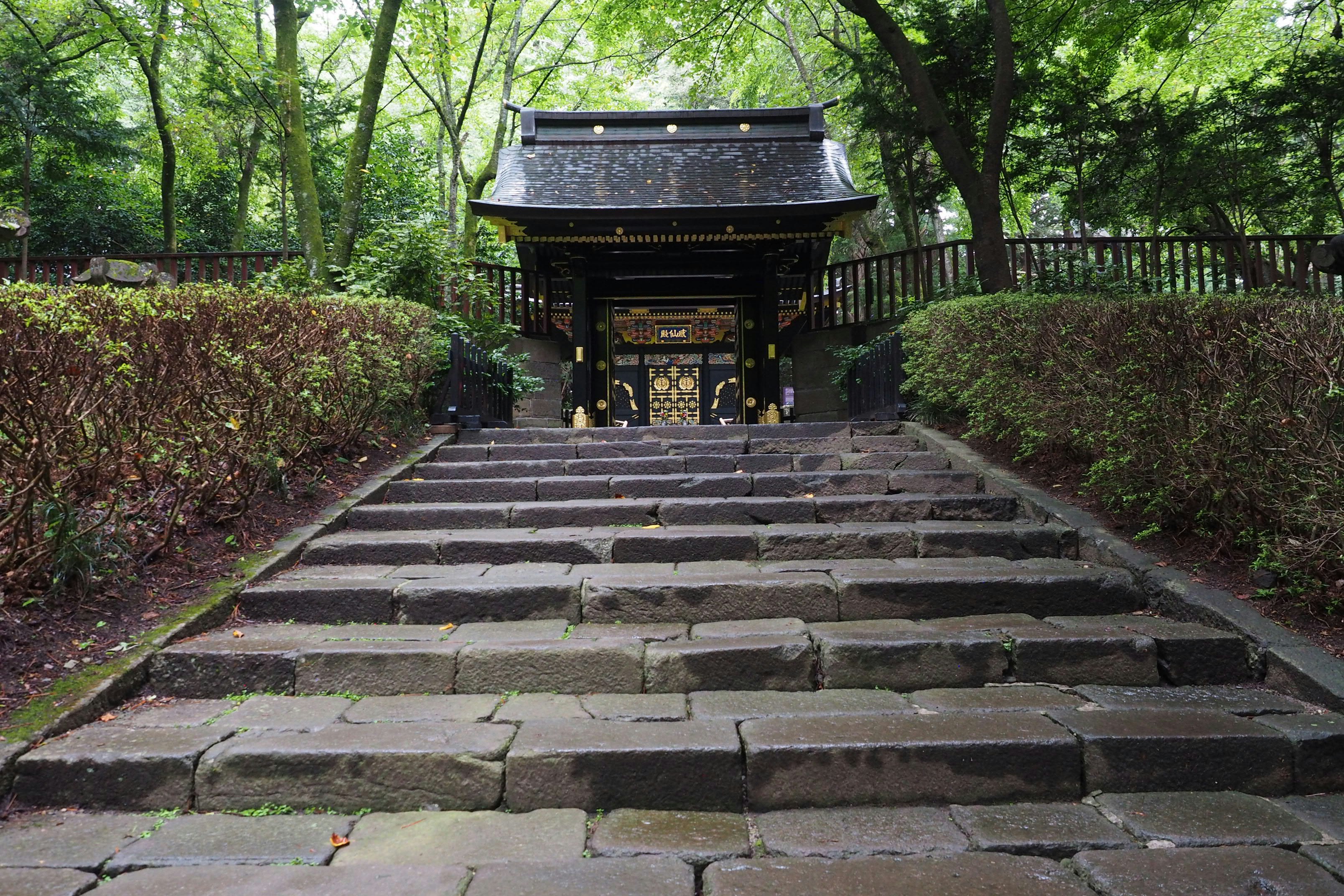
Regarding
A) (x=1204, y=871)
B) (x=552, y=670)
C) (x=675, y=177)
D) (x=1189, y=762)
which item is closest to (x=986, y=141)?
(x=675, y=177)

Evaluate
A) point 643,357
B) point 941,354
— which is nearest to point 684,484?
point 941,354

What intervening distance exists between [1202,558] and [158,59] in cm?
1697

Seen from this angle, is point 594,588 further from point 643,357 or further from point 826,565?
point 643,357

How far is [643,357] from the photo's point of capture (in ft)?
45.9

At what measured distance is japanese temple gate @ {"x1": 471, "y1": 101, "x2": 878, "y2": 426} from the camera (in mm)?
9461

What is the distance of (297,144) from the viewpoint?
378 inches

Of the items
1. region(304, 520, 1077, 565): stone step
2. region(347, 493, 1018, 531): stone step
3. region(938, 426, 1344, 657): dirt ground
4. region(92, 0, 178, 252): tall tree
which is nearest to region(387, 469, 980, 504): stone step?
region(347, 493, 1018, 531): stone step

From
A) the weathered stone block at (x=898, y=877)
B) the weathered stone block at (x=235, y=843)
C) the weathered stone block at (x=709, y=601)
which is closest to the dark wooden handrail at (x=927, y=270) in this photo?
the weathered stone block at (x=709, y=601)

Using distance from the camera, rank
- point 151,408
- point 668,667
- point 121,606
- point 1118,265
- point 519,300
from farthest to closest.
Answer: point 519,300 < point 1118,265 < point 151,408 < point 121,606 < point 668,667

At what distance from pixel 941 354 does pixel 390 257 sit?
6.72m

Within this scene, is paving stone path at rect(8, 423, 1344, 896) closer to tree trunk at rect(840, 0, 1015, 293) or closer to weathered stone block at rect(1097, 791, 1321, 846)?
weathered stone block at rect(1097, 791, 1321, 846)

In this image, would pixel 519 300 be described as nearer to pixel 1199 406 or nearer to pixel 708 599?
pixel 708 599

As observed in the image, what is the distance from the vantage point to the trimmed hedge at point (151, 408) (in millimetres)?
2922

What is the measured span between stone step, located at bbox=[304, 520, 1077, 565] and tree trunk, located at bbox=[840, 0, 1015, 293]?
13.8ft
